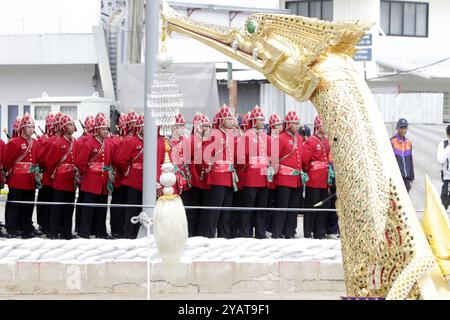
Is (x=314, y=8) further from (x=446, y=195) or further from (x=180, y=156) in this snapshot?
(x=180, y=156)

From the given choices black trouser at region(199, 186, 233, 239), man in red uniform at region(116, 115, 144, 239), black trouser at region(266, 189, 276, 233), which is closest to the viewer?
black trouser at region(199, 186, 233, 239)

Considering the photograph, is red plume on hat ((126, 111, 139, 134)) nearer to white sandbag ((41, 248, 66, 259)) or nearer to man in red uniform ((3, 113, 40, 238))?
man in red uniform ((3, 113, 40, 238))

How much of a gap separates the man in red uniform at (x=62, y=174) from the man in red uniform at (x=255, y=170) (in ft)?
6.56

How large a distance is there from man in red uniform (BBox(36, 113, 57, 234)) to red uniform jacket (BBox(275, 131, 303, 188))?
2.66 metres

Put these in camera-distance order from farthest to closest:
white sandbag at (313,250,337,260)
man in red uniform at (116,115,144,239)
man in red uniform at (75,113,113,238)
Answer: man in red uniform at (75,113,113,238)
man in red uniform at (116,115,144,239)
white sandbag at (313,250,337,260)

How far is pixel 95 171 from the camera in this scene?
11.3 m

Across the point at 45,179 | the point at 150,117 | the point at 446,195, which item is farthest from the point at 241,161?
the point at 446,195

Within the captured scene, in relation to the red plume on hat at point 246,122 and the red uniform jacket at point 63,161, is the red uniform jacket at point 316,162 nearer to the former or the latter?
the red plume on hat at point 246,122

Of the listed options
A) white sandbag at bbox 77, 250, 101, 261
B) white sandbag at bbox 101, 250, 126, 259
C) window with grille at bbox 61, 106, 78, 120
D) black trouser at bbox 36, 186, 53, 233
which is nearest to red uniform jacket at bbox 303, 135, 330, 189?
black trouser at bbox 36, 186, 53, 233

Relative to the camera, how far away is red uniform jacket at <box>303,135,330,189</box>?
39.8ft

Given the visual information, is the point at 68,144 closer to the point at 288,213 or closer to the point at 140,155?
the point at 140,155

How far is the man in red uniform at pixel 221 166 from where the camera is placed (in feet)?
35.9

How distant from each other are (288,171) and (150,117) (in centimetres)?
318
